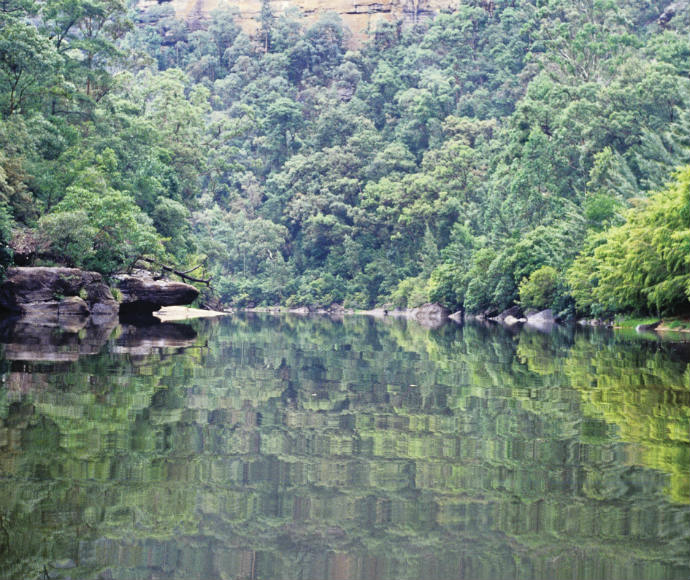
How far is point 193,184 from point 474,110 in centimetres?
4520

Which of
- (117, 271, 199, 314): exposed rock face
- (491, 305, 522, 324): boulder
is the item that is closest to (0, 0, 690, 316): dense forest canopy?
(491, 305, 522, 324): boulder

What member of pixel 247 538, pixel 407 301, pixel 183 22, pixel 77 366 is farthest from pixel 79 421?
pixel 183 22

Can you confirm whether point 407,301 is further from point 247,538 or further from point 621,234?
point 247,538

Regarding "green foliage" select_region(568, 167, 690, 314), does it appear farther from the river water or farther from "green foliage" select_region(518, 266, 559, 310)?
the river water

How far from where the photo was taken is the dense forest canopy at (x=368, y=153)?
33.7 metres

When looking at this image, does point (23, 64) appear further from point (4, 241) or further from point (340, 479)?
point (340, 479)

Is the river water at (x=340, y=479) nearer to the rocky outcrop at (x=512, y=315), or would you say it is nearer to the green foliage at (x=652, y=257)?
the green foliage at (x=652, y=257)

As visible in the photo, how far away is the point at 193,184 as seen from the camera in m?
57.4

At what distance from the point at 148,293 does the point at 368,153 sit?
5653 cm

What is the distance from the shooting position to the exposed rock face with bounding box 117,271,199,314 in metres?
35.3

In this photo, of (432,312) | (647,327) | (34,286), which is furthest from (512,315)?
(34,286)

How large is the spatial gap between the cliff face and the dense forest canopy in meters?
4.23

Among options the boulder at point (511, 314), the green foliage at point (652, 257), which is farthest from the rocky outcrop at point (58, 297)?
the boulder at point (511, 314)

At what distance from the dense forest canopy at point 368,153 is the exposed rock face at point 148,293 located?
1.07 m
